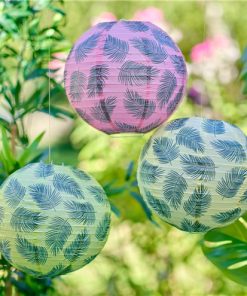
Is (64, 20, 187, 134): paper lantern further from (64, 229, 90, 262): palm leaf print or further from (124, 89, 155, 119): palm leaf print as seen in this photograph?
(64, 229, 90, 262): palm leaf print

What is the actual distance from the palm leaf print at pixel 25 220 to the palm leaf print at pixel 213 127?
425 millimetres

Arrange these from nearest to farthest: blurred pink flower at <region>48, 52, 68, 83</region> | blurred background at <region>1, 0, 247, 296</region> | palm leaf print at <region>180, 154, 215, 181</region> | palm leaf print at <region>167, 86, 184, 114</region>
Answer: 1. palm leaf print at <region>180, 154, 215, 181</region>
2. palm leaf print at <region>167, 86, 184, 114</region>
3. blurred pink flower at <region>48, 52, 68, 83</region>
4. blurred background at <region>1, 0, 247, 296</region>

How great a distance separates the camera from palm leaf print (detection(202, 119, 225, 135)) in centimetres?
202

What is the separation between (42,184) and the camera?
1994mm

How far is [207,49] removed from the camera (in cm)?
424

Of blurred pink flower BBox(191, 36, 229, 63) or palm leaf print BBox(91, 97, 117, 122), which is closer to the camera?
palm leaf print BBox(91, 97, 117, 122)

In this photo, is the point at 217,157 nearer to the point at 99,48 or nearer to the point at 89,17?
the point at 99,48

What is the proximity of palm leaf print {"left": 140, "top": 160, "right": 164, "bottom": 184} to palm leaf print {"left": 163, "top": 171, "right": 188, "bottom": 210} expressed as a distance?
0.03 meters

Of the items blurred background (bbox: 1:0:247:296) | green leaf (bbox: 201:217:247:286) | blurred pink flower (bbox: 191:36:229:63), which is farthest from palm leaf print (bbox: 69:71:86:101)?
blurred pink flower (bbox: 191:36:229:63)

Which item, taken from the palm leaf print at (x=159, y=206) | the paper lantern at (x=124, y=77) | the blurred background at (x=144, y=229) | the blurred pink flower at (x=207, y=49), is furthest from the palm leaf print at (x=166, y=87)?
the blurred pink flower at (x=207, y=49)

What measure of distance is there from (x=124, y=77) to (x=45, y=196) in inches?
12.8

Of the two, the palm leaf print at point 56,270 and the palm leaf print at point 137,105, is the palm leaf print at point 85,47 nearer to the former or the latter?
the palm leaf print at point 137,105

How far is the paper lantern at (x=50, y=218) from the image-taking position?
6.50 feet

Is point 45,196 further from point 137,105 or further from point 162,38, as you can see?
point 162,38
